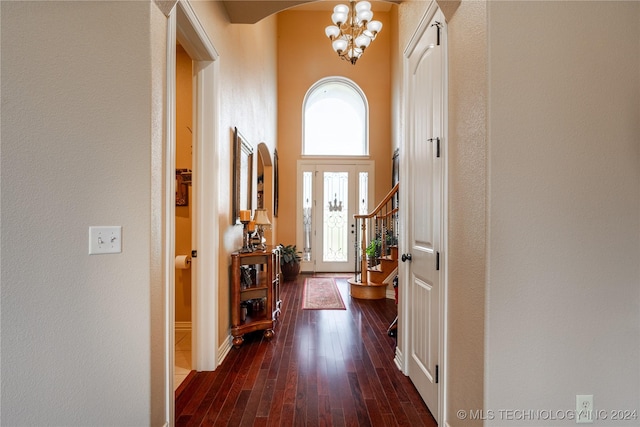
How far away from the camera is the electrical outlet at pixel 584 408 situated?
145cm

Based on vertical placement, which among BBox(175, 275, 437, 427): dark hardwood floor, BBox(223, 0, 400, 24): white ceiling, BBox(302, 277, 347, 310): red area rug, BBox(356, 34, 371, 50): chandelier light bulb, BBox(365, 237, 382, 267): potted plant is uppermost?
BBox(356, 34, 371, 50): chandelier light bulb

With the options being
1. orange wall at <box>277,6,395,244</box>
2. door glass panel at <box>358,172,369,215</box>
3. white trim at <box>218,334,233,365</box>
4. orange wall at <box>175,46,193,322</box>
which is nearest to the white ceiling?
orange wall at <box>175,46,193,322</box>

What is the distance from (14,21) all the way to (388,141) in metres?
6.46

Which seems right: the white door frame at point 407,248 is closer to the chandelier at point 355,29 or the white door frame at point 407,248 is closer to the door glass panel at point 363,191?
the chandelier at point 355,29

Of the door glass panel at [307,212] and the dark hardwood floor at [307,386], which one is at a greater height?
the door glass panel at [307,212]

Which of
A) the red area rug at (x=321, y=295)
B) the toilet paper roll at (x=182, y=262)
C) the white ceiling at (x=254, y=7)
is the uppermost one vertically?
the white ceiling at (x=254, y=7)

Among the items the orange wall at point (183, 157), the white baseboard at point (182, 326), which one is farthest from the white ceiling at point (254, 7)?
the white baseboard at point (182, 326)

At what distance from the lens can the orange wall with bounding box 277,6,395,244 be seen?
715cm

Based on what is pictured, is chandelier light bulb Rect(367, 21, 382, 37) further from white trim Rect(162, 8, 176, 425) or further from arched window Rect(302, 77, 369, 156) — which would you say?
white trim Rect(162, 8, 176, 425)

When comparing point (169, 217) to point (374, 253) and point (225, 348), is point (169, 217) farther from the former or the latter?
point (374, 253)

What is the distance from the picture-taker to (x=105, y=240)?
1482 millimetres

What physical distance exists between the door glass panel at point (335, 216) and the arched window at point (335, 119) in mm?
618

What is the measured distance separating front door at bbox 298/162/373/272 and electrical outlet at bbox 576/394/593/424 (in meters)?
5.69

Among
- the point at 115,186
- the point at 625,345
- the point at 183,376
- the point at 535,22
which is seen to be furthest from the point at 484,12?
the point at 183,376
